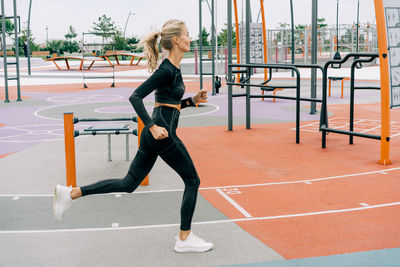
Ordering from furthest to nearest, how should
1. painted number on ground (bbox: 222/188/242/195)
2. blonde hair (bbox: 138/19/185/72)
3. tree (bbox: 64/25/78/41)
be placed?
tree (bbox: 64/25/78/41) < painted number on ground (bbox: 222/188/242/195) < blonde hair (bbox: 138/19/185/72)

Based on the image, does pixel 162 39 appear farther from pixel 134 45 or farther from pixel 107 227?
pixel 107 227

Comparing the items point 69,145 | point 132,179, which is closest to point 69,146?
point 69,145

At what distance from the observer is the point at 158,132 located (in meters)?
3.84

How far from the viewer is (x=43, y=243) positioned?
4.39 metres

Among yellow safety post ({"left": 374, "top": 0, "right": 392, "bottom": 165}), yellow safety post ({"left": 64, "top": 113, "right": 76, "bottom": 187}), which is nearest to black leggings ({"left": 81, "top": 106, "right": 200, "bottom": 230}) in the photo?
yellow safety post ({"left": 64, "top": 113, "right": 76, "bottom": 187})

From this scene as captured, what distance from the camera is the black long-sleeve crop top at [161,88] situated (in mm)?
3857

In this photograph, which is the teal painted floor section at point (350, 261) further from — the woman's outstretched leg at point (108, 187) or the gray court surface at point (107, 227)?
the woman's outstretched leg at point (108, 187)

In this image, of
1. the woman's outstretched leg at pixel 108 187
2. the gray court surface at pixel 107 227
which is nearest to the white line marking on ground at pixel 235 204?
the gray court surface at pixel 107 227

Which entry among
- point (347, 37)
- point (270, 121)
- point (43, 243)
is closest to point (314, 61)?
point (270, 121)

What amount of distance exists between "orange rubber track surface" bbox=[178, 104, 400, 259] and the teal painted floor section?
110mm

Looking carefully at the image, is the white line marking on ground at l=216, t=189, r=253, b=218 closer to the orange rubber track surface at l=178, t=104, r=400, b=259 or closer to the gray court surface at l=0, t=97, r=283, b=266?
the orange rubber track surface at l=178, t=104, r=400, b=259

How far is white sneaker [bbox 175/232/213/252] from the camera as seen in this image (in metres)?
4.12

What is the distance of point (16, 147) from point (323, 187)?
5.57 m

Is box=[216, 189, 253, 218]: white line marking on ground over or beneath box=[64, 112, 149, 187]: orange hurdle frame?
beneath
